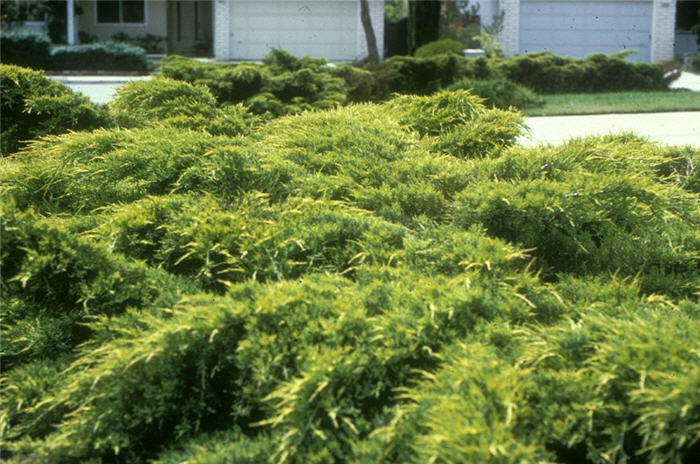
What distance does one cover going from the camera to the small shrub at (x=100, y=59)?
83.1ft

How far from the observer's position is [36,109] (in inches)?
223

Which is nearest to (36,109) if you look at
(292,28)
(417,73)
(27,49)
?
(417,73)

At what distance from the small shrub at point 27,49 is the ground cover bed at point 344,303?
22878mm

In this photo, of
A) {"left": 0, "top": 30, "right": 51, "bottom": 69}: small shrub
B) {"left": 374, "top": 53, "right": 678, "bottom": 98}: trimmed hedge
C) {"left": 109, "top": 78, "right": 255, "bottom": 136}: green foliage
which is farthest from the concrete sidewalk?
{"left": 0, "top": 30, "right": 51, "bottom": 69}: small shrub

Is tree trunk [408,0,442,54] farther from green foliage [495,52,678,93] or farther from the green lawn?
the green lawn

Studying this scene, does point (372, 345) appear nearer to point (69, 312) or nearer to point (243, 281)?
point (243, 281)

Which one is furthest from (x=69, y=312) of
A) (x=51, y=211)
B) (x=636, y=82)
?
(x=636, y=82)

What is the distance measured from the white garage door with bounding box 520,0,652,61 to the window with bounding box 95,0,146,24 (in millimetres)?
16646

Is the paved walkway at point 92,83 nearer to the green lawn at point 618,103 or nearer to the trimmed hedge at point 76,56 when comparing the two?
the trimmed hedge at point 76,56

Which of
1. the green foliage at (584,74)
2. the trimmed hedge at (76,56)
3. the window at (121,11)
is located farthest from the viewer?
the window at (121,11)

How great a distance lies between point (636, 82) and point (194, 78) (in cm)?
1419

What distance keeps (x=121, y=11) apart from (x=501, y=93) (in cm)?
2402

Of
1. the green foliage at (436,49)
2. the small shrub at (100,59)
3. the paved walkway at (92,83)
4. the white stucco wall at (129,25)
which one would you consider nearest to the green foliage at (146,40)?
the white stucco wall at (129,25)

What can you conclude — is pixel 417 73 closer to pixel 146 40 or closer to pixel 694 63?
pixel 694 63
